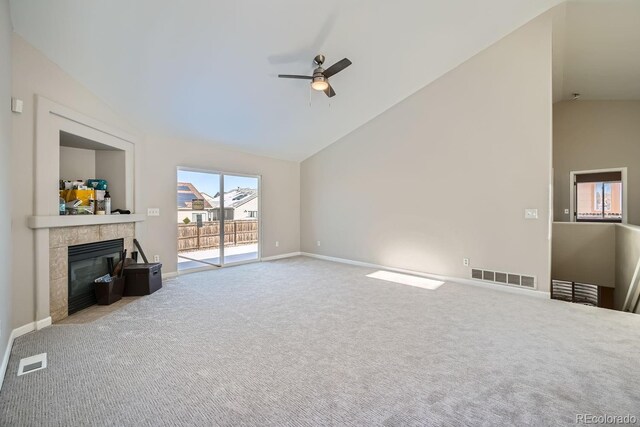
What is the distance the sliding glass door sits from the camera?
5507 mm

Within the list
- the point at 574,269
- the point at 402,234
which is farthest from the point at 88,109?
the point at 574,269

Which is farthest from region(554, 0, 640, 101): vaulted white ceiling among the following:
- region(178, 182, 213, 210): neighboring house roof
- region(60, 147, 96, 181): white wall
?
region(60, 147, 96, 181): white wall

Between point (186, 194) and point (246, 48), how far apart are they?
3.14 meters

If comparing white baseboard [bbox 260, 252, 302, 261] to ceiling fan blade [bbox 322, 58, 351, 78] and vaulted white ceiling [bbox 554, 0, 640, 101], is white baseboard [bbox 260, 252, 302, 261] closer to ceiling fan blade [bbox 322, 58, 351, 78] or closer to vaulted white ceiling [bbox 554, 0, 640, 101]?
ceiling fan blade [bbox 322, 58, 351, 78]

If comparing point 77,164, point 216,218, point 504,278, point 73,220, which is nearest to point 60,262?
point 73,220

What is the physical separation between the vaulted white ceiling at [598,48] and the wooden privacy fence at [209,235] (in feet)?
22.0

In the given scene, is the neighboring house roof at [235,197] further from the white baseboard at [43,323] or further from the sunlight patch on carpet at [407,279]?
the sunlight patch on carpet at [407,279]

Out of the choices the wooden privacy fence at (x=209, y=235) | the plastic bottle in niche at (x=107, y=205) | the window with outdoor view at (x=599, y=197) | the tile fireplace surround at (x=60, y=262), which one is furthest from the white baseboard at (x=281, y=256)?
the window with outdoor view at (x=599, y=197)

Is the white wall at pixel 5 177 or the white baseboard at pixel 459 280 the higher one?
the white wall at pixel 5 177

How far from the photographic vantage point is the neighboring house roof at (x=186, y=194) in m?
5.29

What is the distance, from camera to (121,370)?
2.15 metres

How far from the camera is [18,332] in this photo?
2.73 metres

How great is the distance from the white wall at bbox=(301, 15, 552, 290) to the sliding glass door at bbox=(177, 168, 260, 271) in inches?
89.2

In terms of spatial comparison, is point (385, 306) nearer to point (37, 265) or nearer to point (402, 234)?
point (402, 234)
